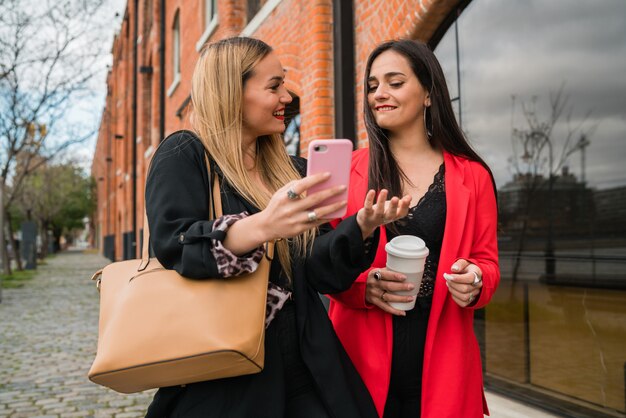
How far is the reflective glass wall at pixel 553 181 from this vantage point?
14.2 ft

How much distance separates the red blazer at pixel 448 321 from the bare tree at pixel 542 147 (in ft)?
11.4

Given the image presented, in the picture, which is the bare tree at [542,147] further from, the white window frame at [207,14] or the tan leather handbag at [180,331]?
the white window frame at [207,14]

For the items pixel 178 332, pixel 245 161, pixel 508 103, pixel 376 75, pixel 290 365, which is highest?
pixel 508 103

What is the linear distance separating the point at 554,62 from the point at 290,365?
14.1 ft

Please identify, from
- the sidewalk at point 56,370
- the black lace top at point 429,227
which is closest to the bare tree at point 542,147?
the sidewalk at point 56,370

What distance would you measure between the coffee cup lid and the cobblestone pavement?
405cm

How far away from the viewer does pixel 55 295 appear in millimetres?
15203

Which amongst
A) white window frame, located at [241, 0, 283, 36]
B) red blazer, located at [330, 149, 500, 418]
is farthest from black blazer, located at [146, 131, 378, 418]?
white window frame, located at [241, 0, 283, 36]

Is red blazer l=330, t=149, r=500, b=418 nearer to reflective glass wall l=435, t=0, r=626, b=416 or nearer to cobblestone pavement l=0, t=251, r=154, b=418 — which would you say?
reflective glass wall l=435, t=0, r=626, b=416

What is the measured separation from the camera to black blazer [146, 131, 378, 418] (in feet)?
4.98

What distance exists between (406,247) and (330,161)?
52cm

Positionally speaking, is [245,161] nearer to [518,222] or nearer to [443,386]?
[443,386]

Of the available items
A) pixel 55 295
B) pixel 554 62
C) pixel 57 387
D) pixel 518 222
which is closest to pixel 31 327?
pixel 57 387

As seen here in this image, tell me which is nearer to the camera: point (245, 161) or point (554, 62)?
point (245, 161)
